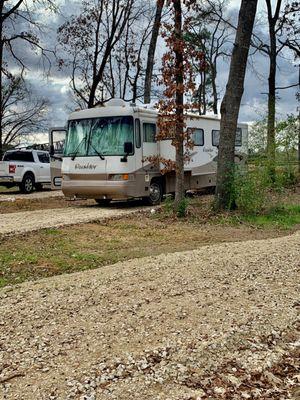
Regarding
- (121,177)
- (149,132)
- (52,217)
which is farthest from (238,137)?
(52,217)

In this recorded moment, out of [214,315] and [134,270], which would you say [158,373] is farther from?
[134,270]

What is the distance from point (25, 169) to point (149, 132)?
878 centimetres

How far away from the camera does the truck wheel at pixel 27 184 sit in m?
21.1

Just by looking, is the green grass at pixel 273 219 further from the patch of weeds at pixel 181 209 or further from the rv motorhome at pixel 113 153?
the rv motorhome at pixel 113 153

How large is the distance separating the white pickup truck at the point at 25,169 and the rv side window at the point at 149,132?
339 inches

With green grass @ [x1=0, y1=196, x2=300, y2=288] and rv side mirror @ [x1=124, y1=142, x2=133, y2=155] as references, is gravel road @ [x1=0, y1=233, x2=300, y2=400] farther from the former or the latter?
rv side mirror @ [x1=124, y1=142, x2=133, y2=155]

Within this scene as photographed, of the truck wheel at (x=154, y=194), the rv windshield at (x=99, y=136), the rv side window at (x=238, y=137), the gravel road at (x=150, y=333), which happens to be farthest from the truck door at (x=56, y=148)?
the gravel road at (x=150, y=333)

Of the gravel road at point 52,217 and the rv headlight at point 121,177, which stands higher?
the rv headlight at point 121,177

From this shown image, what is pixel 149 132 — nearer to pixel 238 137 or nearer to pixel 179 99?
pixel 179 99

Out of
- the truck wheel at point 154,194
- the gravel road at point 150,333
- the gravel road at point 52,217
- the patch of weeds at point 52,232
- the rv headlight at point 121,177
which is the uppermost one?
the rv headlight at point 121,177

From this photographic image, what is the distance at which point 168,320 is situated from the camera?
4414 millimetres

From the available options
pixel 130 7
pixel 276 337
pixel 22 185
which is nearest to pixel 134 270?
pixel 276 337

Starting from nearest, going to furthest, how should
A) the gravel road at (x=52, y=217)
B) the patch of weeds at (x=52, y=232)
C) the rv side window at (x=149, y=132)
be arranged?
the patch of weeds at (x=52, y=232) < the gravel road at (x=52, y=217) < the rv side window at (x=149, y=132)

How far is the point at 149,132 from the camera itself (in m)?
14.2
